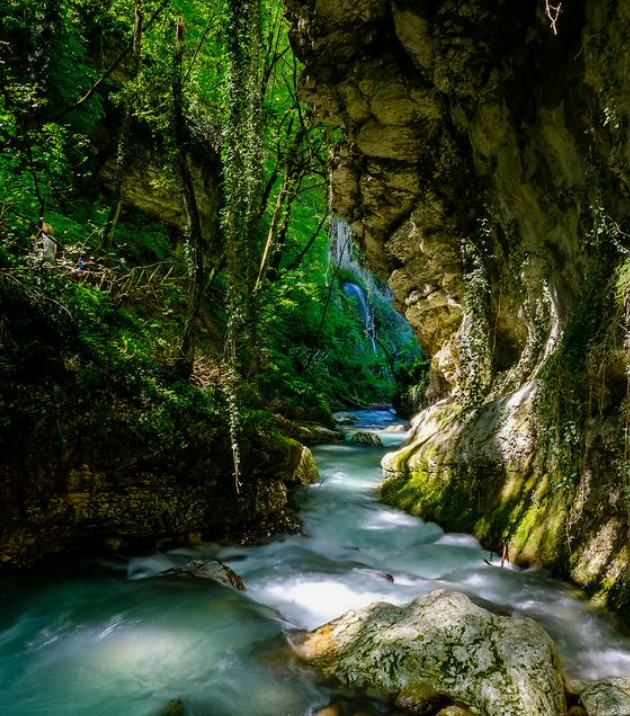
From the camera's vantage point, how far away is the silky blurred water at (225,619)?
2707 mm

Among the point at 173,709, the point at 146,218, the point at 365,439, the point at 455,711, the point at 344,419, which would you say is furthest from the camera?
the point at 344,419

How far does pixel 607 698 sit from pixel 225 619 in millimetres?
2664

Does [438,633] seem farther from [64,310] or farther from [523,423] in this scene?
[64,310]

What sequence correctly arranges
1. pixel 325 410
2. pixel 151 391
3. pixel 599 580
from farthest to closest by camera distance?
pixel 325 410 < pixel 151 391 < pixel 599 580

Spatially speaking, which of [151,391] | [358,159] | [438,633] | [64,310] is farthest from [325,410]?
[438,633]

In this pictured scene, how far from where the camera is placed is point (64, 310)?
436 centimetres

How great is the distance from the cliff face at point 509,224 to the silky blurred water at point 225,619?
49 centimetres

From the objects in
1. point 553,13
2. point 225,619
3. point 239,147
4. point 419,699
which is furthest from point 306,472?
point 553,13

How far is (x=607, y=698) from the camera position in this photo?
96.2 inches

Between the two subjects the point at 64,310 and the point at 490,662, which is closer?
the point at 490,662

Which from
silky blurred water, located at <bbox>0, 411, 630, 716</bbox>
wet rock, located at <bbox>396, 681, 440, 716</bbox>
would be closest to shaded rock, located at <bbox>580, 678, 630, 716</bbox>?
silky blurred water, located at <bbox>0, 411, 630, 716</bbox>

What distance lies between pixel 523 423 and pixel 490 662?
3.22 m

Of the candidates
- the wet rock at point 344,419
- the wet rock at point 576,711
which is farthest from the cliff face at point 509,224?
the wet rock at point 344,419

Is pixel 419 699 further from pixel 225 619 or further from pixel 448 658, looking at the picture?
pixel 225 619
